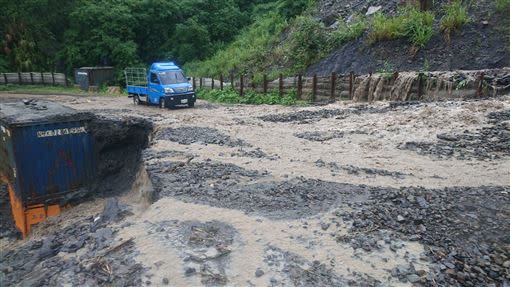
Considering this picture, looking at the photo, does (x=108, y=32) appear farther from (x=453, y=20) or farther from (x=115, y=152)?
(x=453, y=20)

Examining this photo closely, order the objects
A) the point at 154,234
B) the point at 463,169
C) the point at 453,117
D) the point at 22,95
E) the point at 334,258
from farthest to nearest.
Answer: the point at 22,95 → the point at 453,117 → the point at 463,169 → the point at 154,234 → the point at 334,258

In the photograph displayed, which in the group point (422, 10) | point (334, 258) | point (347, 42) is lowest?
point (334, 258)

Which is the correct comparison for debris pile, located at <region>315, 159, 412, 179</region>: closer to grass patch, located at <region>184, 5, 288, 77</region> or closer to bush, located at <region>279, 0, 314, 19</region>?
grass patch, located at <region>184, 5, 288, 77</region>

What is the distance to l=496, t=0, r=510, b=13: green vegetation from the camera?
19.5m

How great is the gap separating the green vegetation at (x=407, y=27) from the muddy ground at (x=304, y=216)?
7.49 metres

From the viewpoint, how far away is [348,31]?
24.3m

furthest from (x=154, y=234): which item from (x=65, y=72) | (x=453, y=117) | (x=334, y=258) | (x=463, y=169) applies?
(x=65, y=72)

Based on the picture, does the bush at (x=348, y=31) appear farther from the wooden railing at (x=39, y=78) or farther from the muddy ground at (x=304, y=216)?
the wooden railing at (x=39, y=78)

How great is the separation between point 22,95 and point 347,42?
21.7 m

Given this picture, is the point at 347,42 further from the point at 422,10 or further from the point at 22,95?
the point at 22,95

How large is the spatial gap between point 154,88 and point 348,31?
36.3 ft

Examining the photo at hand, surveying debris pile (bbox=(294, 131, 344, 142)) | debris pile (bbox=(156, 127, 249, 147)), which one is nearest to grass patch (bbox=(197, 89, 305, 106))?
debris pile (bbox=(294, 131, 344, 142))

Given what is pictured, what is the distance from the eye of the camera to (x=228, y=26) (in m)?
40.7

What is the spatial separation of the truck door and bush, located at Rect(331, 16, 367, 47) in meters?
10.1
